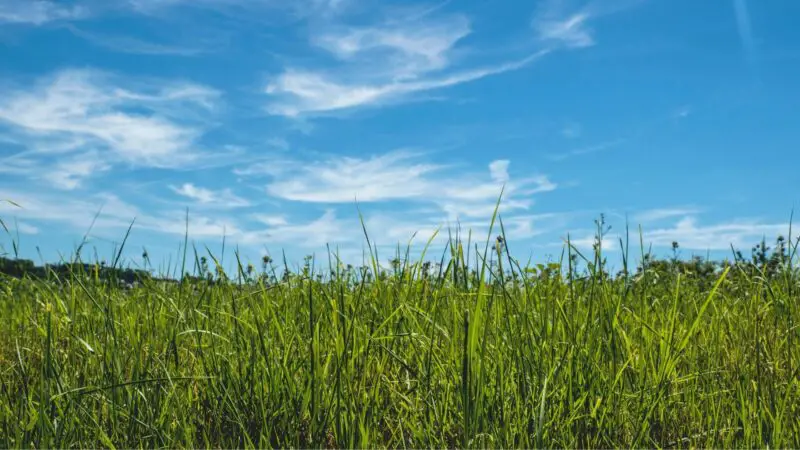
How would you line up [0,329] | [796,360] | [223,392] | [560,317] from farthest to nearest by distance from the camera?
[0,329], [796,360], [560,317], [223,392]

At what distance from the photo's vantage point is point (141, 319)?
13.7 feet

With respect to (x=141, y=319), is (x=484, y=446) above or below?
below

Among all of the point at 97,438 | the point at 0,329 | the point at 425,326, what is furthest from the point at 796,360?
the point at 0,329

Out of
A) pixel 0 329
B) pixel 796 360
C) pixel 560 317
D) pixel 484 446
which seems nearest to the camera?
pixel 484 446

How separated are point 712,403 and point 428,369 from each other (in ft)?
4.01

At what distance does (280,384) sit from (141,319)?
176cm

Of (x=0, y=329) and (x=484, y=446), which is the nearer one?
(x=484, y=446)

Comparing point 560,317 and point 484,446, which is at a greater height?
point 560,317

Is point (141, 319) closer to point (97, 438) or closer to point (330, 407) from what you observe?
point (97, 438)

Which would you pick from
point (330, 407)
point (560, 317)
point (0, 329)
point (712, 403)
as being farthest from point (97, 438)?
point (0, 329)

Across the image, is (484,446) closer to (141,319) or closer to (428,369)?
(428,369)

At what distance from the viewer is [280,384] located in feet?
9.12

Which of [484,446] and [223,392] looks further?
[223,392]

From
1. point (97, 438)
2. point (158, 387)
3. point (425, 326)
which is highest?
point (425, 326)
